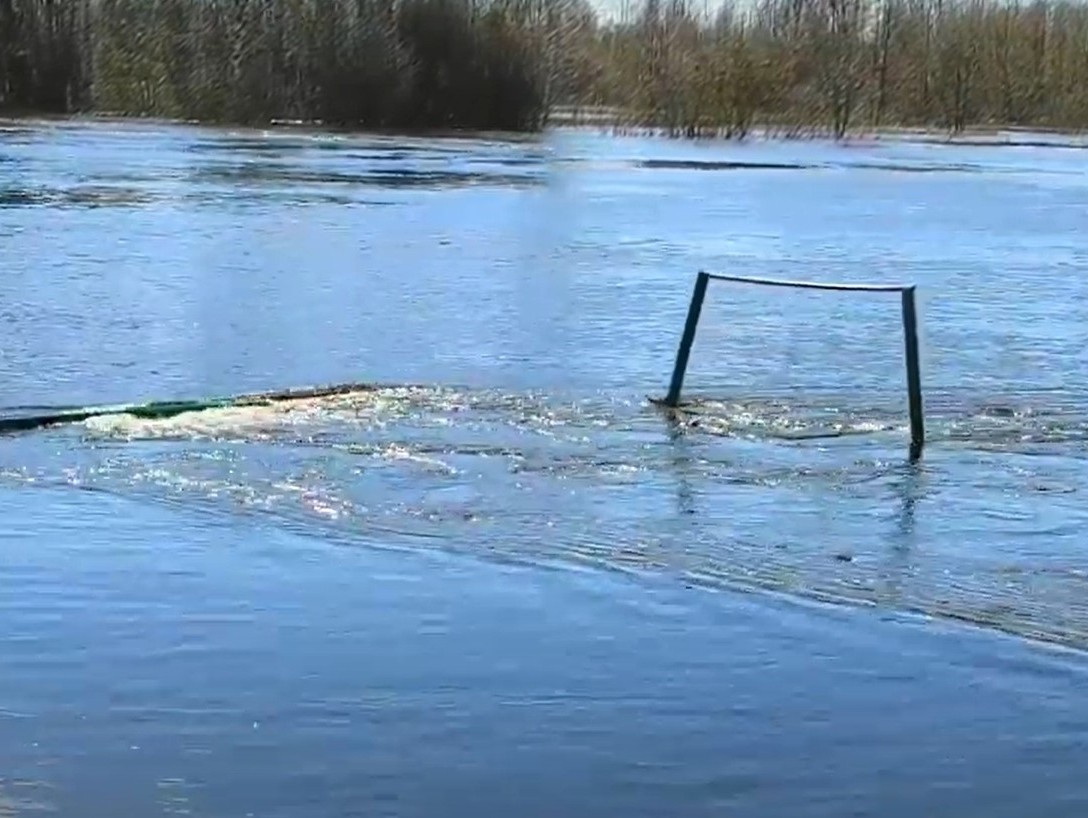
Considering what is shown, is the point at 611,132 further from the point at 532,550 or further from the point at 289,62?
the point at 532,550

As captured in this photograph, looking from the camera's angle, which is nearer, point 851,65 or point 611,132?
point 611,132

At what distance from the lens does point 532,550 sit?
9617 millimetres

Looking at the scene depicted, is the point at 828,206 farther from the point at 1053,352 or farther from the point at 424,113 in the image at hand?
the point at 424,113

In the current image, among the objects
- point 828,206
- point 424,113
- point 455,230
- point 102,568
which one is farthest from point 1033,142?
point 102,568

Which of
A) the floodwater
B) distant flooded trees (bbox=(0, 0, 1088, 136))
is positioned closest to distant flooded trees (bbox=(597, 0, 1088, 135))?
distant flooded trees (bbox=(0, 0, 1088, 136))

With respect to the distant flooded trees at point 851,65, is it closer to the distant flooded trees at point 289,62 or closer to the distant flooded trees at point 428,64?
the distant flooded trees at point 428,64

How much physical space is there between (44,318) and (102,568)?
9.74 m

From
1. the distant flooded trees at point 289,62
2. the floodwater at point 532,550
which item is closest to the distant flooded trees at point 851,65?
the distant flooded trees at point 289,62

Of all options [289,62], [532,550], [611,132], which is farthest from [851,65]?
[532,550]

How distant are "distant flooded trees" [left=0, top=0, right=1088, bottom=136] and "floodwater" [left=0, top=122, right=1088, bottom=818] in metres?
49.0

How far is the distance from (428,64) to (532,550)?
6332 centimetres

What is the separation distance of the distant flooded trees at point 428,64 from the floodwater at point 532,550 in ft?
161

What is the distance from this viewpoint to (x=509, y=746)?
22.2 feet

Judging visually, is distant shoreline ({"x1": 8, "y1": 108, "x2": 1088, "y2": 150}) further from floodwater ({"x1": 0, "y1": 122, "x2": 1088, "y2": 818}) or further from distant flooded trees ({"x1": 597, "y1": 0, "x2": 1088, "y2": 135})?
floodwater ({"x1": 0, "y1": 122, "x2": 1088, "y2": 818})
